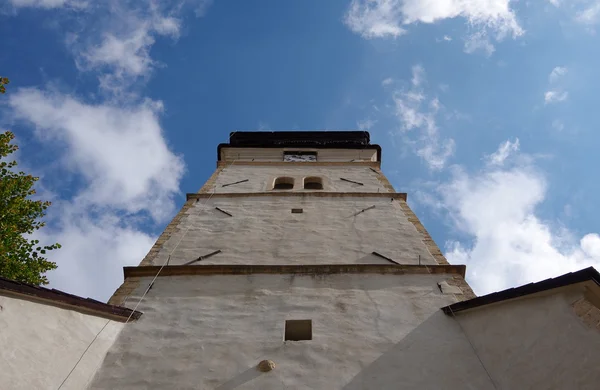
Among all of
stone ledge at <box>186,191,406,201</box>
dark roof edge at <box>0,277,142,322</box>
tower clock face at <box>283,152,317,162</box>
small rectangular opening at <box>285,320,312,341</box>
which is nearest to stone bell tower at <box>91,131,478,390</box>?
small rectangular opening at <box>285,320,312,341</box>

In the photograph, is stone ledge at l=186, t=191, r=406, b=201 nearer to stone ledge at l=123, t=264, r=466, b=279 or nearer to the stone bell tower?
the stone bell tower

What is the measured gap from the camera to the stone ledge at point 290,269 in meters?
7.62

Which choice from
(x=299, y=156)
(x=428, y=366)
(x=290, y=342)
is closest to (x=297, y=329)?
(x=290, y=342)

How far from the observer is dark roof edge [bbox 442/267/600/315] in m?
5.37

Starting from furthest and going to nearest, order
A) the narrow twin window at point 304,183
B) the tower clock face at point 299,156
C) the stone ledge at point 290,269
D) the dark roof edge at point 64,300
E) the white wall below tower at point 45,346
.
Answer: the tower clock face at point 299,156, the narrow twin window at point 304,183, the stone ledge at point 290,269, the dark roof edge at point 64,300, the white wall below tower at point 45,346

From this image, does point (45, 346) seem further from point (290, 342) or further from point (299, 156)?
point (299, 156)

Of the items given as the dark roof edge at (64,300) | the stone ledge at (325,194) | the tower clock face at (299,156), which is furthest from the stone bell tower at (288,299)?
the tower clock face at (299,156)

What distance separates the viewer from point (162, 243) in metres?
9.07

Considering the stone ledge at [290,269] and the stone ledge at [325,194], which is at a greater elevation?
the stone ledge at [325,194]

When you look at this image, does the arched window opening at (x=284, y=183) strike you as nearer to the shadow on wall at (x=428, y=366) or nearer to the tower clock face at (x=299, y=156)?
the tower clock face at (x=299, y=156)

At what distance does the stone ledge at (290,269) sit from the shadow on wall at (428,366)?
1449 mm

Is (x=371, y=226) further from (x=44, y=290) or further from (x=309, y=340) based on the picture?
(x=44, y=290)

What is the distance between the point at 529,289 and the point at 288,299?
2919 millimetres

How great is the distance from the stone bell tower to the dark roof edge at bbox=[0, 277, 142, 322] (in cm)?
27
